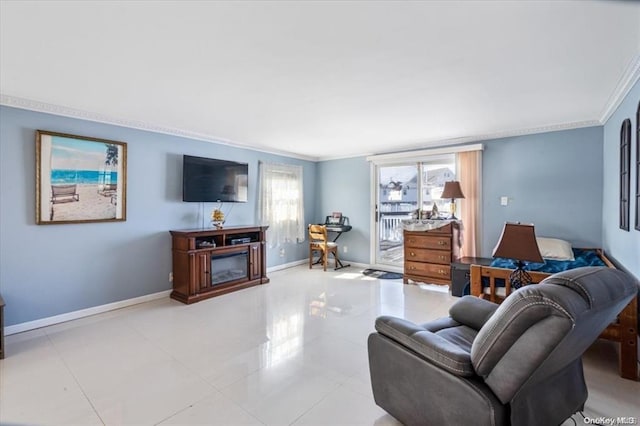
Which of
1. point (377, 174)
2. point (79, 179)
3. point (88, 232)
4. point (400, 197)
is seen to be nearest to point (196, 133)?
point (79, 179)

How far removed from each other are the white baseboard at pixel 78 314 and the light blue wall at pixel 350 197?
3408mm

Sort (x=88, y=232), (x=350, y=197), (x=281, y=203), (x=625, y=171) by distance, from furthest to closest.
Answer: (x=350, y=197) → (x=281, y=203) → (x=88, y=232) → (x=625, y=171)

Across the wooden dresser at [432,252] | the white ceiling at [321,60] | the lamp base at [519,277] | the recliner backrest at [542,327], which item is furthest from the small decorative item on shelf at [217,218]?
the recliner backrest at [542,327]

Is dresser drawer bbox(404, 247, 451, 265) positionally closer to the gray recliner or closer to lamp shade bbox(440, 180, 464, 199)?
lamp shade bbox(440, 180, 464, 199)

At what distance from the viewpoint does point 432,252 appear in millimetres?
4586

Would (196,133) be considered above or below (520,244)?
above

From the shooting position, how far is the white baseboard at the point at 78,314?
3002 millimetres

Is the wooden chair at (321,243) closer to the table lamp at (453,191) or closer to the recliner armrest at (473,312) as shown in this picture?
the table lamp at (453,191)

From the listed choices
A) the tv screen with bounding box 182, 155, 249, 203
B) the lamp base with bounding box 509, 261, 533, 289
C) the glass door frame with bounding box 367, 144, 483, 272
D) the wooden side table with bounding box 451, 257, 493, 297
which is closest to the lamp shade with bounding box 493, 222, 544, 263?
the lamp base with bounding box 509, 261, 533, 289

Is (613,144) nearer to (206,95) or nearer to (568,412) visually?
(568,412)

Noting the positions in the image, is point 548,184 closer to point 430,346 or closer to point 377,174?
point 377,174

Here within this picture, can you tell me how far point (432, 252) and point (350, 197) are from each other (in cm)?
208

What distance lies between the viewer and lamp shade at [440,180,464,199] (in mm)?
4414

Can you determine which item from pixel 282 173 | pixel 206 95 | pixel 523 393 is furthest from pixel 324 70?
pixel 282 173
